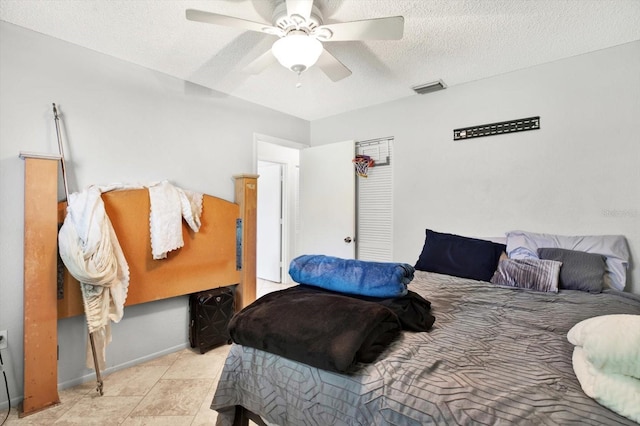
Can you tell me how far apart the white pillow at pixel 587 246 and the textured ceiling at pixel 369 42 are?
1421mm

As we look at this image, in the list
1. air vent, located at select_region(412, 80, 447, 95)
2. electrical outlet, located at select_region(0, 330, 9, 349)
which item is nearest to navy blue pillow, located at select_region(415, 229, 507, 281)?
air vent, located at select_region(412, 80, 447, 95)

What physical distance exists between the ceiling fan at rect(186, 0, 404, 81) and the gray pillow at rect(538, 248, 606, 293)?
1848 millimetres

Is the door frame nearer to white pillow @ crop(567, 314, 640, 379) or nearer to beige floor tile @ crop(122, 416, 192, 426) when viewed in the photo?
beige floor tile @ crop(122, 416, 192, 426)

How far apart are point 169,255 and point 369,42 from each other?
2272 mm

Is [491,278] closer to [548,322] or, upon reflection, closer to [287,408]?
[548,322]

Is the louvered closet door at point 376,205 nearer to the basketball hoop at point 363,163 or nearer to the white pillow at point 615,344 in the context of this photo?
the basketball hoop at point 363,163

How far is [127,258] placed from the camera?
2.35 metres

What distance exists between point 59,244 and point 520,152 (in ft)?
11.6

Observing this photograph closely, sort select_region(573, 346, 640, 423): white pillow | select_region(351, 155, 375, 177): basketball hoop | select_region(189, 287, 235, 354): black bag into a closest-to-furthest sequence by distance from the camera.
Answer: select_region(573, 346, 640, 423): white pillow, select_region(189, 287, 235, 354): black bag, select_region(351, 155, 375, 177): basketball hoop

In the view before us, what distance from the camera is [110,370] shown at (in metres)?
2.38

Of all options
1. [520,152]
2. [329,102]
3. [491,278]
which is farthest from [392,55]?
[491,278]

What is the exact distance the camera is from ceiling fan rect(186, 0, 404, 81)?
156cm

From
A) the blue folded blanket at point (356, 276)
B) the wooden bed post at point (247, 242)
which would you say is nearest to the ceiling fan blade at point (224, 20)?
the blue folded blanket at point (356, 276)

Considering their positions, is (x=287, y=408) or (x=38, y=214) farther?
(x=38, y=214)
